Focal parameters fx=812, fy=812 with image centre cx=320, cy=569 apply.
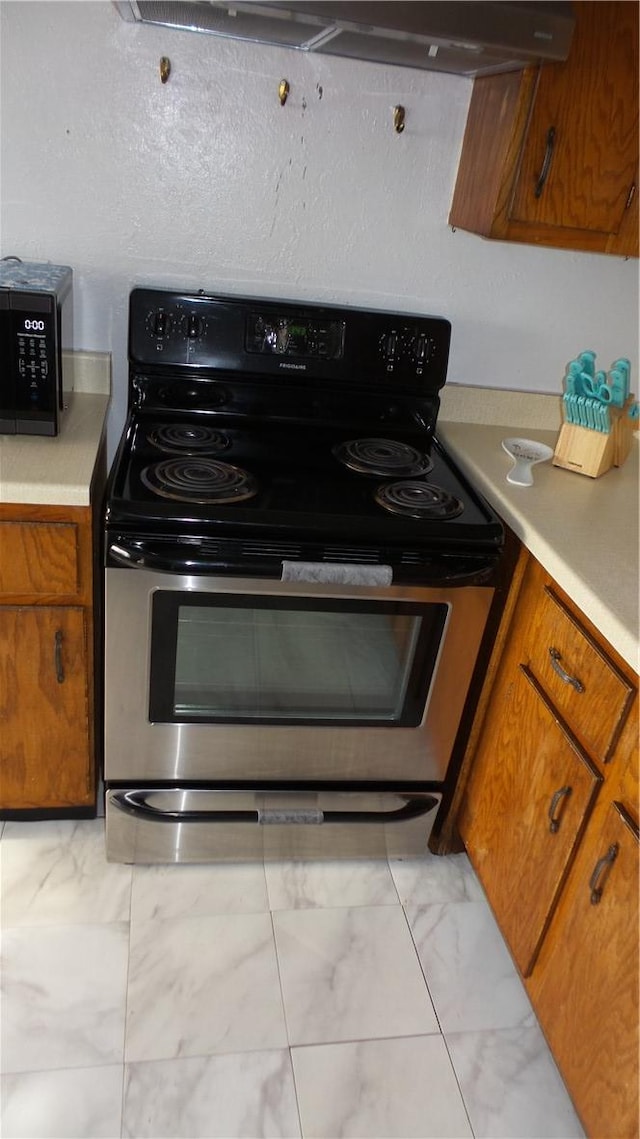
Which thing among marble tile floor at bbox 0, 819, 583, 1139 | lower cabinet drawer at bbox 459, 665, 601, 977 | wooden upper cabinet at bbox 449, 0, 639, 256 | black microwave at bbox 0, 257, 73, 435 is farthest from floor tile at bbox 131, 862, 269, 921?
wooden upper cabinet at bbox 449, 0, 639, 256

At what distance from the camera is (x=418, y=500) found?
1630mm

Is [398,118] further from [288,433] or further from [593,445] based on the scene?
[593,445]

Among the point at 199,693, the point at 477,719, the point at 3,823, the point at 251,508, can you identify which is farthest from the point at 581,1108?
the point at 3,823

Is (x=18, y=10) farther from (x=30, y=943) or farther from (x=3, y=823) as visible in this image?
(x=30, y=943)

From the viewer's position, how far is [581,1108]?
1349mm

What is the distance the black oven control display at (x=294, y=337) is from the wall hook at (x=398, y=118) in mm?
439

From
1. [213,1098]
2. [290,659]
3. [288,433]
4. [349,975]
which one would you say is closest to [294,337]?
[288,433]

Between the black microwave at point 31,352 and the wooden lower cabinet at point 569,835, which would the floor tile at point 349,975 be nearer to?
the wooden lower cabinet at point 569,835

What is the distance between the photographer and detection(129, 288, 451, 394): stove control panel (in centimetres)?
180

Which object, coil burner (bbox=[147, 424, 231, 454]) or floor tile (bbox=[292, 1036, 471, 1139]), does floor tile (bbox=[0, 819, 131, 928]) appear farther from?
coil burner (bbox=[147, 424, 231, 454])

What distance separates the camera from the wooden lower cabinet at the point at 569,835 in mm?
1229

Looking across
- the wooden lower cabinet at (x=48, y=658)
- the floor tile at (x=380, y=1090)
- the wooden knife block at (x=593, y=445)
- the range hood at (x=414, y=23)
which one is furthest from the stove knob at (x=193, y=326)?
the floor tile at (x=380, y=1090)

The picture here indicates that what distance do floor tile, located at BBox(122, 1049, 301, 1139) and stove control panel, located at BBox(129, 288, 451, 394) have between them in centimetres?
140

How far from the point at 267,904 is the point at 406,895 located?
0.32 m
